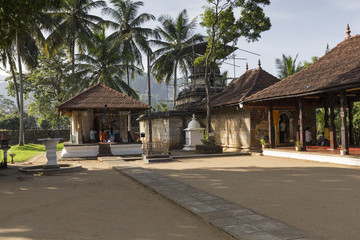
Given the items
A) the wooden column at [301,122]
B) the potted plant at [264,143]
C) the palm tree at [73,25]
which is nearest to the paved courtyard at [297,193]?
the wooden column at [301,122]

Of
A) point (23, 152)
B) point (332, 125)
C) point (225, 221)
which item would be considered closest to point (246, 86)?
point (332, 125)

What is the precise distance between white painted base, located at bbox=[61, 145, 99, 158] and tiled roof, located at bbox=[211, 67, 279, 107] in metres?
7.77

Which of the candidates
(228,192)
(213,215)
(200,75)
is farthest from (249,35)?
(213,215)

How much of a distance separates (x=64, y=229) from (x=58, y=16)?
26244mm

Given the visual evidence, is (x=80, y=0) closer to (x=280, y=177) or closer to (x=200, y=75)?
(x=200, y=75)

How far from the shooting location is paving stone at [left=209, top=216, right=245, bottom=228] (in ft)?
14.2

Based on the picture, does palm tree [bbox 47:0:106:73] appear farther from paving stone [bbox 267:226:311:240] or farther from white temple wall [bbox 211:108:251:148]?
paving stone [bbox 267:226:311:240]

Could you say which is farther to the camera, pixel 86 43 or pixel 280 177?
pixel 86 43

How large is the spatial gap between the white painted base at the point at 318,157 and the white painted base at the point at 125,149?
6.85 metres

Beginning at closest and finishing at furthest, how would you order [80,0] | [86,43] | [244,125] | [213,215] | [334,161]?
[213,215], [334,161], [244,125], [86,43], [80,0]

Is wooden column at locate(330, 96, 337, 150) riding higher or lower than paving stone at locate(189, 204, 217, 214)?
higher

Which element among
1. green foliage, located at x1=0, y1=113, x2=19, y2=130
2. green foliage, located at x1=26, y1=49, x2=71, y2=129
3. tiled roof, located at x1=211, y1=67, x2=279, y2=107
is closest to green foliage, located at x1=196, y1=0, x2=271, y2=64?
tiled roof, located at x1=211, y1=67, x2=279, y2=107

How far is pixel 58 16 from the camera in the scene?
2666cm

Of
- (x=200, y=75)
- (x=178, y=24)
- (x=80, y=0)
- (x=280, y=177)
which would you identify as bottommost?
(x=280, y=177)
